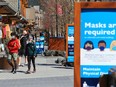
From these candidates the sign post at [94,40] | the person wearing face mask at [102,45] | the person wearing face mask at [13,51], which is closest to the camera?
the sign post at [94,40]

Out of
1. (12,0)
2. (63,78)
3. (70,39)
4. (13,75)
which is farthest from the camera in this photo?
(12,0)

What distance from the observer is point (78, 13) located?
22.6ft

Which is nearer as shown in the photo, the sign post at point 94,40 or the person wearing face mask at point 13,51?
the sign post at point 94,40

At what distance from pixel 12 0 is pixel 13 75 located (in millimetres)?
44310

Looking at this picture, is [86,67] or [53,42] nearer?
[86,67]

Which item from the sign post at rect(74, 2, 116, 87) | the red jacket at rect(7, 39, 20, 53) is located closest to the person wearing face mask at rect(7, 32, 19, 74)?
the red jacket at rect(7, 39, 20, 53)

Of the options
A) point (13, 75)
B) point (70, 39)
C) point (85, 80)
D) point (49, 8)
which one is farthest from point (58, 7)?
point (85, 80)

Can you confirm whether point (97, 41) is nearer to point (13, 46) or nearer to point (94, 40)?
point (94, 40)

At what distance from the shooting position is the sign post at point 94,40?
6906 millimetres

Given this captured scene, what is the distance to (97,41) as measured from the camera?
6988 mm

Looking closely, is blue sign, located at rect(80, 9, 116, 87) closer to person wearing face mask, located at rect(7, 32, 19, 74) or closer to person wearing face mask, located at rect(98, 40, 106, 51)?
person wearing face mask, located at rect(98, 40, 106, 51)

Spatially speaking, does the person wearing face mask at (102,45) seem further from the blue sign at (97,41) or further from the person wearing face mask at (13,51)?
the person wearing face mask at (13,51)

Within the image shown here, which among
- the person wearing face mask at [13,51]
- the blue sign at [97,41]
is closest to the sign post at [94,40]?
the blue sign at [97,41]

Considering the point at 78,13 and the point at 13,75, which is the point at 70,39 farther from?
the point at 78,13
